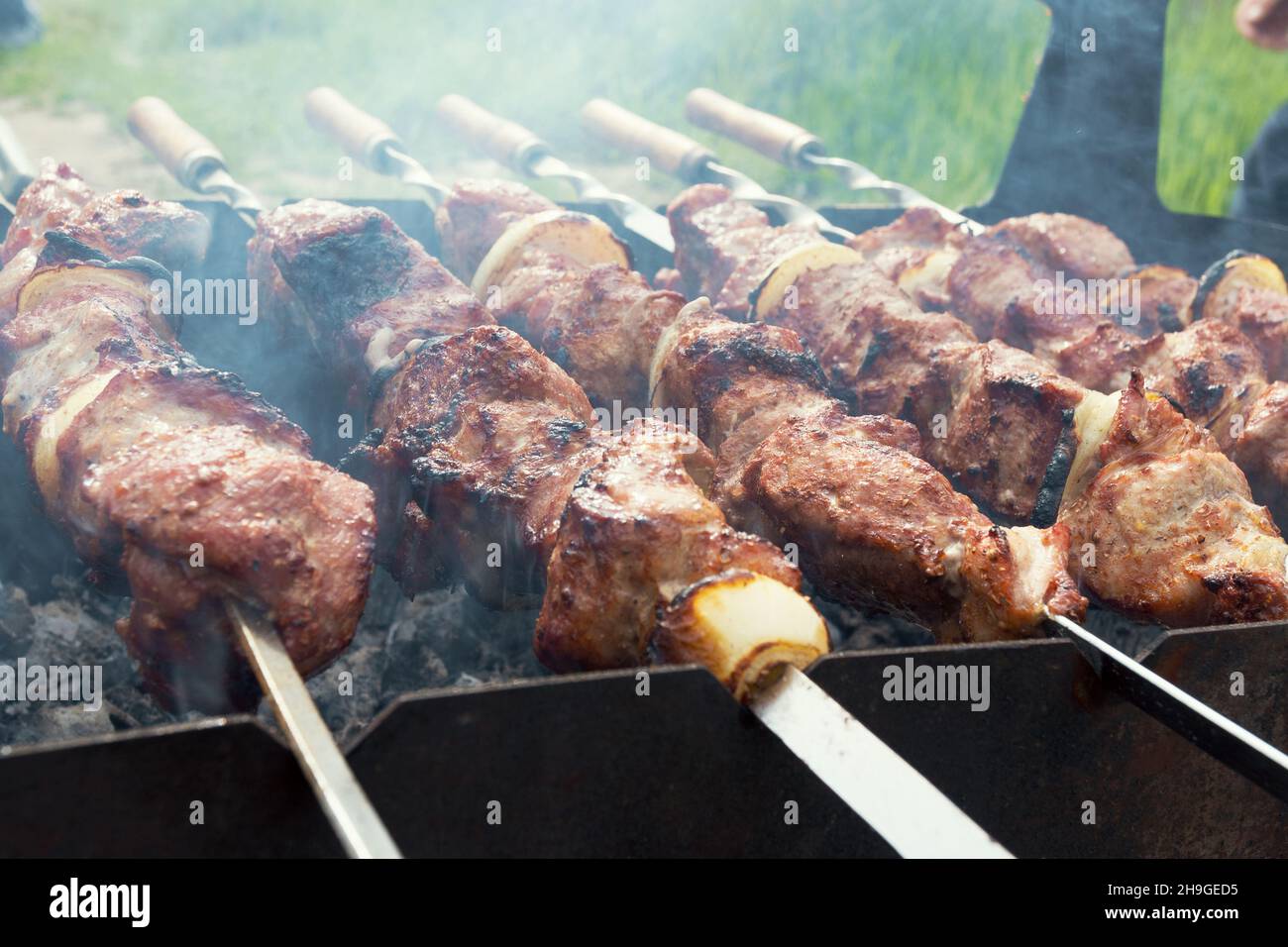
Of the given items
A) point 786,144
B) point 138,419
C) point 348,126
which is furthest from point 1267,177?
point 138,419

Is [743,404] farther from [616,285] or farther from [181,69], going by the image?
[181,69]

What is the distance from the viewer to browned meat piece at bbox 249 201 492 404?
2.78m

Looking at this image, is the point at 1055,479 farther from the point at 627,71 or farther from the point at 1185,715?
the point at 627,71

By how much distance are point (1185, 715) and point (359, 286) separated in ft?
7.23

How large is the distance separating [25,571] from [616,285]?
1.64 m

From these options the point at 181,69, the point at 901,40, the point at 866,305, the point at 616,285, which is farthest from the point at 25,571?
the point at 181,69

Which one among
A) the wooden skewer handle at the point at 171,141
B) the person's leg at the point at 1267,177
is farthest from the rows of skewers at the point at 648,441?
the person's leg at the point at 1267,177

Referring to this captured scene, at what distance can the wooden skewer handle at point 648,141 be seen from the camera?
4590 mm

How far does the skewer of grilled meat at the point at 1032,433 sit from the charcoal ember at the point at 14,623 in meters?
2.07

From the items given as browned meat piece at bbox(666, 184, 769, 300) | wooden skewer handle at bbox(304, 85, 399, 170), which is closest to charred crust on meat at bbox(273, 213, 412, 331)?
browned meat piece at bbox(666, 184, 769, 300)

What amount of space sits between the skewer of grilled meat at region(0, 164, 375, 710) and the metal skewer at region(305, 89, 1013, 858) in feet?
2.59

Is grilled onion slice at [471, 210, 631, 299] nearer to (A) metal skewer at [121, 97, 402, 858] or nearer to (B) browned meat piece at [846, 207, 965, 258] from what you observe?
(B) browned meat piece at [846, 207, 965, 258]
